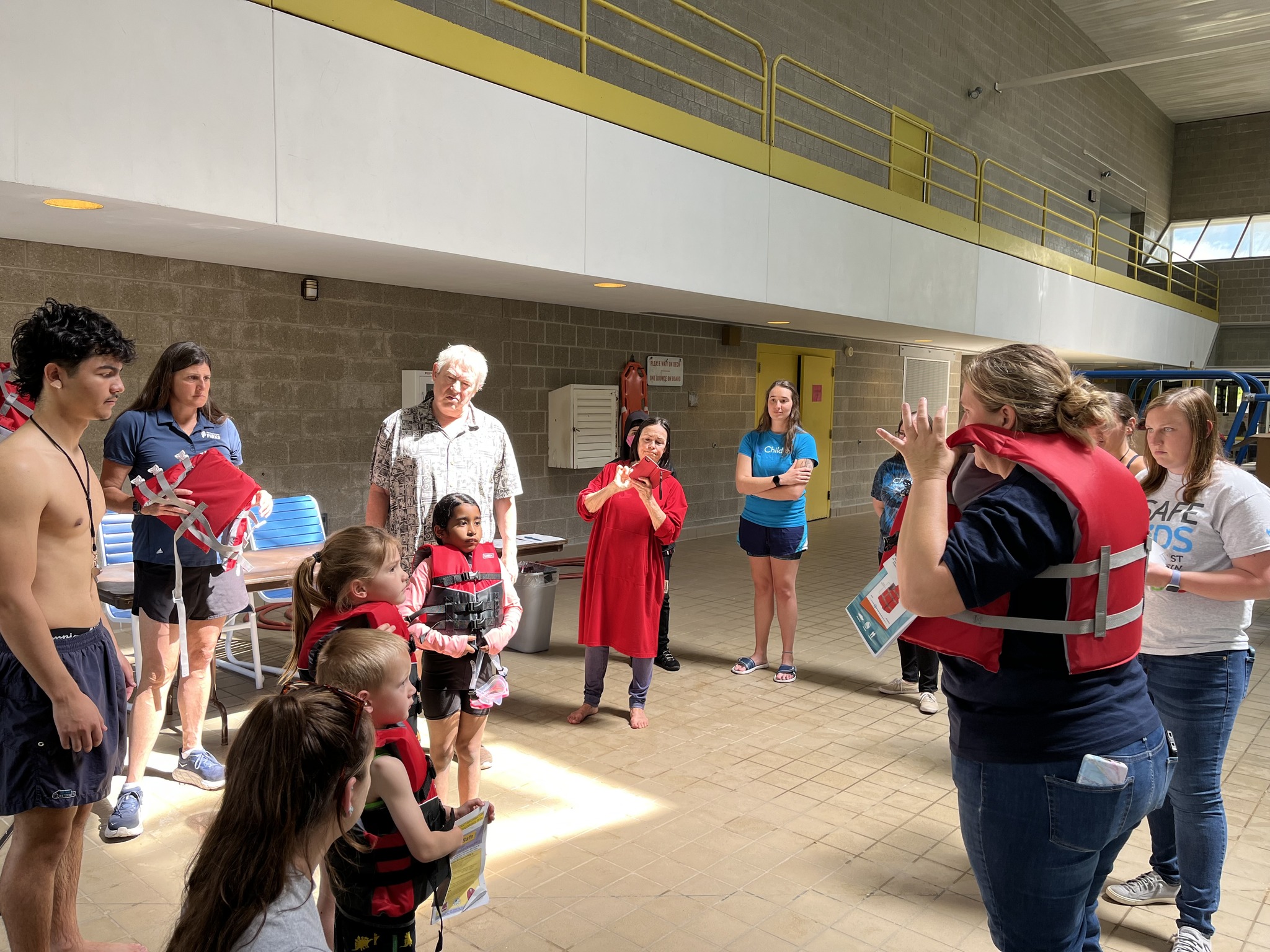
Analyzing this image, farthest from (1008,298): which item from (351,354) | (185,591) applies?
(185,591)

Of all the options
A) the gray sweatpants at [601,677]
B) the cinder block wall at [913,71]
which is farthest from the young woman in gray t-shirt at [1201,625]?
the cinder block wall at [913,71]

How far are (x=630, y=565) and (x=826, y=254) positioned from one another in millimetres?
5247

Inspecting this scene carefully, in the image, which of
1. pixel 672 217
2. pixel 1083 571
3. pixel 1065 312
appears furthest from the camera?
pixel 1065 312

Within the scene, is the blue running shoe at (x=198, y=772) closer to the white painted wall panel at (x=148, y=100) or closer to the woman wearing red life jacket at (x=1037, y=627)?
the white painted wall panel at (x=148, y=100)

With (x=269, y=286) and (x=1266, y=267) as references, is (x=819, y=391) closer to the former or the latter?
(x=269, y=286)

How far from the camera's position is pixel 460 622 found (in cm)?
315

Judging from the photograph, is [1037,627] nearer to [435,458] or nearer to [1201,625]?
[1201,625]

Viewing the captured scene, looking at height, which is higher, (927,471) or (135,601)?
(927,471)

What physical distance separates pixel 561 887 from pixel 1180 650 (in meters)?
2.14

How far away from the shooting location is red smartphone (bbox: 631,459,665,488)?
4.60 metres

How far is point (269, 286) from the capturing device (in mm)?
6801

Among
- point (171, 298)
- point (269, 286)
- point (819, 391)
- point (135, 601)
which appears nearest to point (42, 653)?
point (135, 601)

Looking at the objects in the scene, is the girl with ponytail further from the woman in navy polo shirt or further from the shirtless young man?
the woman in navy polo shirt

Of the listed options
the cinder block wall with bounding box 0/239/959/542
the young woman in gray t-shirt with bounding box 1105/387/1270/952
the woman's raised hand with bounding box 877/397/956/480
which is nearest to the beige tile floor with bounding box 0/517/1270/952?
the young woman in gray t-shirt with bounding box 1105/387/1270/952
